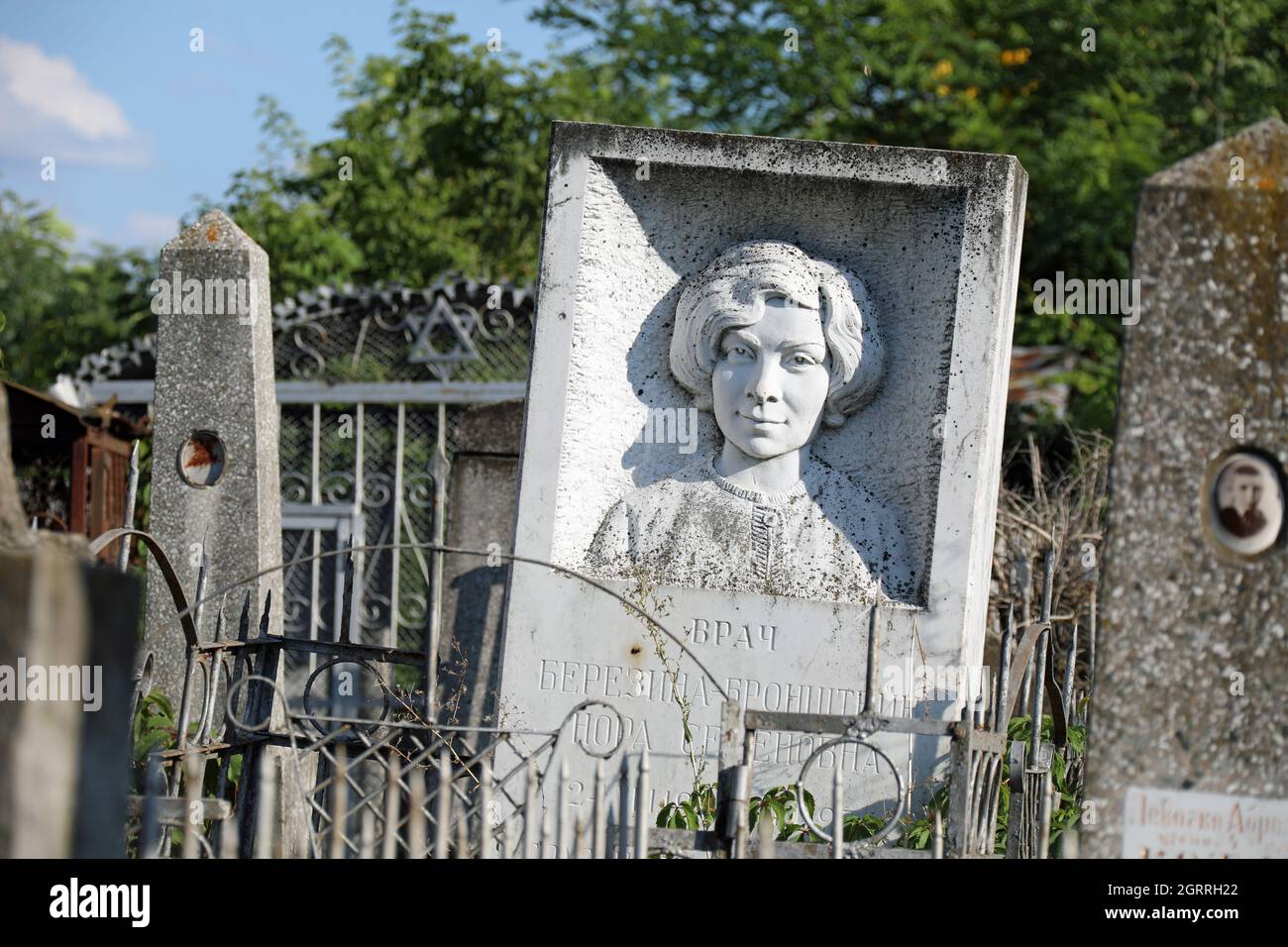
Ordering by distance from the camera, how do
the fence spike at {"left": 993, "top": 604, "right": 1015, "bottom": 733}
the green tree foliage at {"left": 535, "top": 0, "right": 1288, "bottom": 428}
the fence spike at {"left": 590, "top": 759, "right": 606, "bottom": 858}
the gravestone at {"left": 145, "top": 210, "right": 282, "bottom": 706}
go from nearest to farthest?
the fence spike at {"left": 590, "top": 759, "right": 606, "bottom": 858} < the fence spike at {"left": 993, "top": 604, "right": 1015, "bottom": 733} < the gravestone at {"left": 145, "top": 210, "right": 282, "bottom": 706} < the green tree foliage at {"left": 535, "top": 0, "right": 1288, "bottom": 428}

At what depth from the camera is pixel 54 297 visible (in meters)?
16.5

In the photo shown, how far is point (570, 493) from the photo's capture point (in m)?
6.39

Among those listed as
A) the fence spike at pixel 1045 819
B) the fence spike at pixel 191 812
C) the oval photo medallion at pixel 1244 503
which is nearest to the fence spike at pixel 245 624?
the fence spike at pixel 191 812

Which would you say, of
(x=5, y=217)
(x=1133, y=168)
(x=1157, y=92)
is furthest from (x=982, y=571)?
(x=5, y=217)

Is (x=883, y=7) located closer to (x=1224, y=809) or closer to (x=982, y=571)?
Result: (x=982, y=571)

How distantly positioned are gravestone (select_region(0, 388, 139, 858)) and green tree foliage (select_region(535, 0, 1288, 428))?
838 centimetres

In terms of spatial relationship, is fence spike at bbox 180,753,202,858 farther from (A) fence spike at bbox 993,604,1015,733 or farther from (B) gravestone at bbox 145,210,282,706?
(B) gravestone at bbox 145,210,282,706

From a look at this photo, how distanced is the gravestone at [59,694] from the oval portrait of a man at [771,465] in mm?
3154

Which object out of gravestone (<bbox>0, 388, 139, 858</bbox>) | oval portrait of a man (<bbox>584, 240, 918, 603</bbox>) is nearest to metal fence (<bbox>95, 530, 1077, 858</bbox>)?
gravestone (<bbox>0, 388, 139, 858</bbox>)

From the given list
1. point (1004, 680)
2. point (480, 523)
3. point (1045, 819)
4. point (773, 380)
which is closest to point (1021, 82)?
point (480, 523)

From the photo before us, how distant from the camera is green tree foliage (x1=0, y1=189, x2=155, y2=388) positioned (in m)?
13.9

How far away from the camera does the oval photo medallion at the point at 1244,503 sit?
3.81 metres

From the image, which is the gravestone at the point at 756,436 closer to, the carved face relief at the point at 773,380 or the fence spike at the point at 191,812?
the carved face relief at the point at 773,380
